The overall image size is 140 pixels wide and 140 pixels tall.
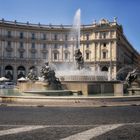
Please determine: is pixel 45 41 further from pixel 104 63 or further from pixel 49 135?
pixel 49 135

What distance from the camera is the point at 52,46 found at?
11050 cm

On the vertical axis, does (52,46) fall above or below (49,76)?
above

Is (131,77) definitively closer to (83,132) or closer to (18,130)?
(83,132)

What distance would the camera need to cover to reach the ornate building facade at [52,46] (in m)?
104

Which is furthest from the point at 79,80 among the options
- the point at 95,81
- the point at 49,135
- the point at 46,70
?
the point at 49,135

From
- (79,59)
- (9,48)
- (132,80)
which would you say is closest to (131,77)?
(132,80)

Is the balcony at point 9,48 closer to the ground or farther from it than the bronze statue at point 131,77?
Answer: farther from it

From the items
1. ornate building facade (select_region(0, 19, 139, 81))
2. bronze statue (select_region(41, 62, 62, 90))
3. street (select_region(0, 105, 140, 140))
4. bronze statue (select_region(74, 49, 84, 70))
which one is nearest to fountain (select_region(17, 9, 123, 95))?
bronze statue (select_region(41, 62, 62, 90))

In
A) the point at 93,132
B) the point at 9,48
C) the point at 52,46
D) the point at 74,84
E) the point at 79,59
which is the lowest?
the point at 93,132

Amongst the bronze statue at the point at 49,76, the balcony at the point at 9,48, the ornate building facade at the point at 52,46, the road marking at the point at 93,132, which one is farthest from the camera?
the balcony at the point at 9,48

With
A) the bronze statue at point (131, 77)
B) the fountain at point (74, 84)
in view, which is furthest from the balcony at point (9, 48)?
the bronze statue at point (131, 77)

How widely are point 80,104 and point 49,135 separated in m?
11.1

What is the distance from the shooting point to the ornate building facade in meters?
104

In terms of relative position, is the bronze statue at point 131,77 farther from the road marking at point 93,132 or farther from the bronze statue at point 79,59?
the road marking at point 93,132
